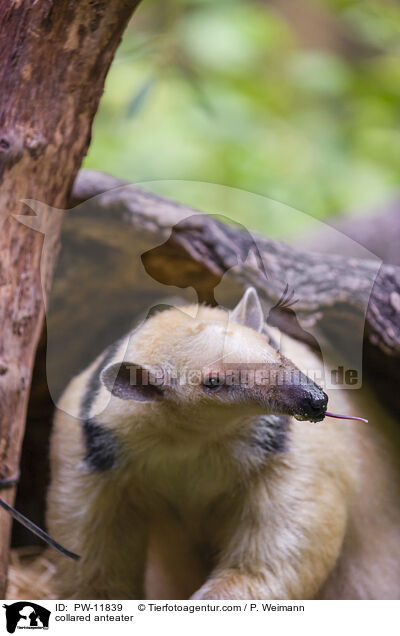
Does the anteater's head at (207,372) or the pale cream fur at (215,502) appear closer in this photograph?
the anteater's head at (207,372)

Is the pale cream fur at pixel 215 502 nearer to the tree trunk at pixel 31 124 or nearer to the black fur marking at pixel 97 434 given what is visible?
the black fur marking at pixel 97 434

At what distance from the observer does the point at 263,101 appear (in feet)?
8.46

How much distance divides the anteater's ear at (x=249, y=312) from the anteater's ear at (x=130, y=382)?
164 millimetres

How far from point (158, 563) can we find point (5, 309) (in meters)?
0.65

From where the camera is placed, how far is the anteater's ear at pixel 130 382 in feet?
3.45

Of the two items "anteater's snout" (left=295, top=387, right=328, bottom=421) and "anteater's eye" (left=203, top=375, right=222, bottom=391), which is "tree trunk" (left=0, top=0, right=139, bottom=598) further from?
"anteater's snout" (left=295, top=387, right=328, bottom=421)

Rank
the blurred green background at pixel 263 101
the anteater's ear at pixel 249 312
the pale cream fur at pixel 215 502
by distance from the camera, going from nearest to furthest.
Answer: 1. the anteater's ear at pixel 249 312
2. the pale cream fur at pixel 215 502
3. the blurred green background at pixel 263 101

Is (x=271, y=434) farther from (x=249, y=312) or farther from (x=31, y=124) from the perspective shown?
(x=31, y=124)

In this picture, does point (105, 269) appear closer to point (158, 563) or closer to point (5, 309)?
point (5, 309)

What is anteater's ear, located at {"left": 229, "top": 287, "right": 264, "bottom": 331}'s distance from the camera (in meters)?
1.05

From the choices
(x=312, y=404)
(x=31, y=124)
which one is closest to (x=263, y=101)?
(x=31, y=124)

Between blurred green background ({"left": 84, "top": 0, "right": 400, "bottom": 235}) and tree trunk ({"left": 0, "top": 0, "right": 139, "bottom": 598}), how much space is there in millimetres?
736

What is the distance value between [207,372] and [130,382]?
0.13 m
